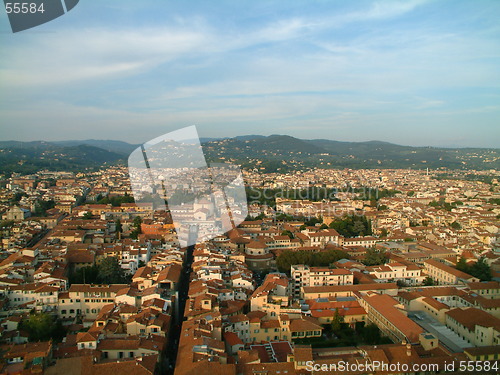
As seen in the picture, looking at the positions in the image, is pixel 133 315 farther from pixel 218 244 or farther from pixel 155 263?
→ pixel 218 244

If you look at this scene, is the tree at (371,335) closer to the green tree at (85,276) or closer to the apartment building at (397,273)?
the apartment building at (397,273)

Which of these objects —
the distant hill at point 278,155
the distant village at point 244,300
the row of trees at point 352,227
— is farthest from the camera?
the distant hill at point 278,155

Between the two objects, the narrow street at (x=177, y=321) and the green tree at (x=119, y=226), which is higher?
the green tree at (x=119, y=226)

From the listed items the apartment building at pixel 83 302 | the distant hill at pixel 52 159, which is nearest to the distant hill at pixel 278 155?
the distant hill at pixel 52 159

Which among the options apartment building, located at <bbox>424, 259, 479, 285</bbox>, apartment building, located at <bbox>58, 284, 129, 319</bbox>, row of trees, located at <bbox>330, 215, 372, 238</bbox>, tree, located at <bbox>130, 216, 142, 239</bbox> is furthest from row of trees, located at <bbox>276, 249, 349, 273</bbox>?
tree, located at <bbox>130, 216, 142, 239</bbox>

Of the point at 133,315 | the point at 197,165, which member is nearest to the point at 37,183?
the point at 197,165

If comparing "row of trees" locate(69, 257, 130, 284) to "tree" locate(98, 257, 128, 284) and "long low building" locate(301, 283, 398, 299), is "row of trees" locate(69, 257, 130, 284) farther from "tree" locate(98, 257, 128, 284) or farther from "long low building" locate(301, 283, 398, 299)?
"long low building" locate(301, 283, 398, 299)

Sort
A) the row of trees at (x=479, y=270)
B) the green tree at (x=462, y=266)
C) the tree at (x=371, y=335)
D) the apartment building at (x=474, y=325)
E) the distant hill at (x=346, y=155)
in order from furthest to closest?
the distant hill at (x=346, y=155), the green tree at (x=462, y=266), the row of trees at (x=479, y=270), the tree at (x=371, y=335), the apartment building at (x=474, y=325)
